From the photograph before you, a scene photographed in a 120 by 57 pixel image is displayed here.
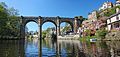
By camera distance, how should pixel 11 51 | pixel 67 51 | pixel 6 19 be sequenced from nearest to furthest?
pixel 11 51
pixel 67 51
pixel 6 19

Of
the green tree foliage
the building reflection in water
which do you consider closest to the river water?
the building reflection in water

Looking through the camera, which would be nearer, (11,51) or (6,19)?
(11,51)

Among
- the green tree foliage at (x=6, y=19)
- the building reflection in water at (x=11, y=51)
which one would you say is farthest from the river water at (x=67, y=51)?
the green tree foliage at (x=6, y=19)

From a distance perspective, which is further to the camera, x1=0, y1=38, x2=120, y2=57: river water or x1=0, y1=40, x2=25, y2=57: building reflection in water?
x1=0, y1=40, x2=25, y2=57: building reflection in water

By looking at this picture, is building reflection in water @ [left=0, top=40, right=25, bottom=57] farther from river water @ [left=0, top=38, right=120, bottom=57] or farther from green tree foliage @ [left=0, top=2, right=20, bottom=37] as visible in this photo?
green tree foliage @ [left=0, top=2, right=20, bottom=37]

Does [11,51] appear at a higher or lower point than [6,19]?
lower

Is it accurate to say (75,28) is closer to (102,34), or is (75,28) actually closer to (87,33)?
(87,33)

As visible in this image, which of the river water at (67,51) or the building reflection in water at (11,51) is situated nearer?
the river water at (67,51)

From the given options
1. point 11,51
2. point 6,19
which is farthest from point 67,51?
point 6,19

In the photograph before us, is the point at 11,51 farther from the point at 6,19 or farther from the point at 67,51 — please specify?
the point at 6,19

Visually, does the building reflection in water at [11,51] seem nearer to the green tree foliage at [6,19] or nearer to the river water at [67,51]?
the river water at [67,51]

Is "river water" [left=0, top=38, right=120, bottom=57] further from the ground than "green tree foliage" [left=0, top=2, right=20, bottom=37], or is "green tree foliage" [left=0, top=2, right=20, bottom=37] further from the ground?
"green tree foliage" [left=0, top=2, right=20, bottom=37]

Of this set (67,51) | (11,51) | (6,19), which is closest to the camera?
(11,51)

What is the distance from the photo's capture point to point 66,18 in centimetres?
14350
